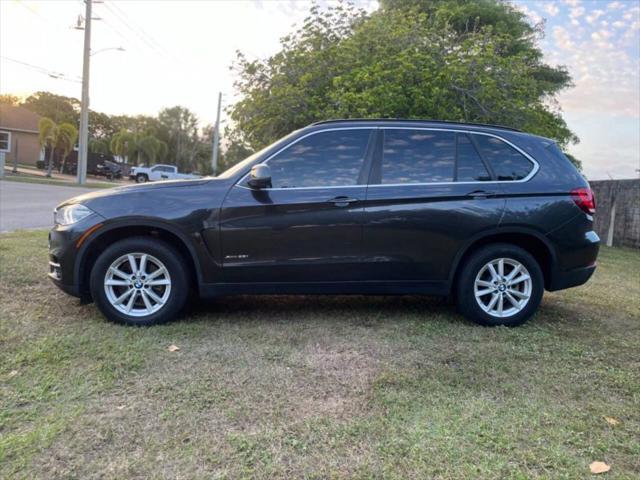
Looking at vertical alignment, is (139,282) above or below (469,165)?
below

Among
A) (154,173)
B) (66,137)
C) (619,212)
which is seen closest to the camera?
(619,212)

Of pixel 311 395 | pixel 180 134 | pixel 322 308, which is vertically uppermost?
pixel 180 134

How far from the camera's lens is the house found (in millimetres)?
42281

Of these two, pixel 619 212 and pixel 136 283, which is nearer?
pixel 136 283

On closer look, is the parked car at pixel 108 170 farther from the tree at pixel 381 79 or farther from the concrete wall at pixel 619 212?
the concrete wall at pixel 619 212

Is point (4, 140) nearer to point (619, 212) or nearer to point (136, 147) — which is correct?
point (136, 147)

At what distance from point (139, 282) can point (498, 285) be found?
10.3ft

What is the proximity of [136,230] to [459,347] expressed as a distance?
2.83 meters

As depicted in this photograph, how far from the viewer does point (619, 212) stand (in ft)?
45.5

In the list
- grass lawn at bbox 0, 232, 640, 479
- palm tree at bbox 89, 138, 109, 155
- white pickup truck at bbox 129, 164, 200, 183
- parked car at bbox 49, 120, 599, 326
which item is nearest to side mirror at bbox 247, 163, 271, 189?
parked car at bbox 49, 120, 599, 326

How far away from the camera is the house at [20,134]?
139ft

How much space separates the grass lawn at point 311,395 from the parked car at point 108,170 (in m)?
38.0

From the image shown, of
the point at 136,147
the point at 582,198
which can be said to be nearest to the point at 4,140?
the point at 136,147

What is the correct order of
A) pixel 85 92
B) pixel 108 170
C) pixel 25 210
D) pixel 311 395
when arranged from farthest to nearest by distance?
1. pixel 108 170
2. pixel 85 92
3. pixel 25 210
4. pixel 311 395
